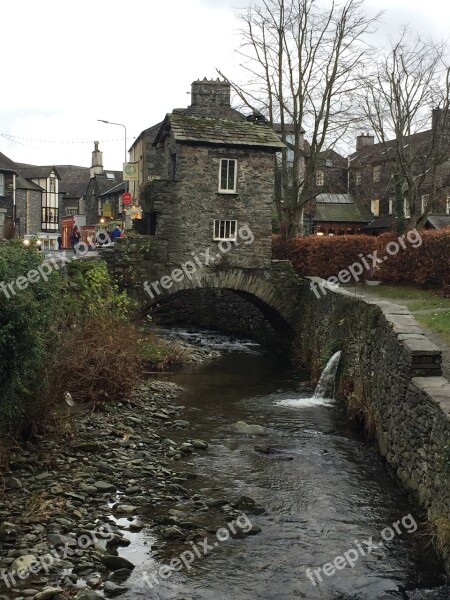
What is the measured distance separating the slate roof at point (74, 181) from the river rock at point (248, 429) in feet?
226

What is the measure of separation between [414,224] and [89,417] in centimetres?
2223

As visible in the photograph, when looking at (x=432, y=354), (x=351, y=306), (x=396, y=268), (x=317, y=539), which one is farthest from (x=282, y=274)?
(x=317, y=539)

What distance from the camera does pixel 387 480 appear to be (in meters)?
10.4

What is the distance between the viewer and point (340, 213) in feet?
174

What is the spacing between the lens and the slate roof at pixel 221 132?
2202cm

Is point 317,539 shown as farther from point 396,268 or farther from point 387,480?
point 396,268

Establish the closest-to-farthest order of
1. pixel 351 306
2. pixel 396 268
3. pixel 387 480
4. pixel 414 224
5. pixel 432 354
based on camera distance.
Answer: pixel 432 354, pixel 387 480, pixel 351 306, pixel 396 268, pixel 414 224

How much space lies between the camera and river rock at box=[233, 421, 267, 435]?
42.4ft

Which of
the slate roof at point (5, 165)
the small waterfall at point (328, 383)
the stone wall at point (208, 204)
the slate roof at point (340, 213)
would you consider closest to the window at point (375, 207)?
the slate roof at point (340, 213)

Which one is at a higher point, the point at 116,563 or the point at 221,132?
the point at 221,132


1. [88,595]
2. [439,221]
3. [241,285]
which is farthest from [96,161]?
[88,595]

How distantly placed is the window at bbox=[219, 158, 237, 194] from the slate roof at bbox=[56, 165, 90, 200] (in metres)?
58.6

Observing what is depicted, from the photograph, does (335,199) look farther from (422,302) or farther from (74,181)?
(74,181)

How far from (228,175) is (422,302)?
847 centimetres
